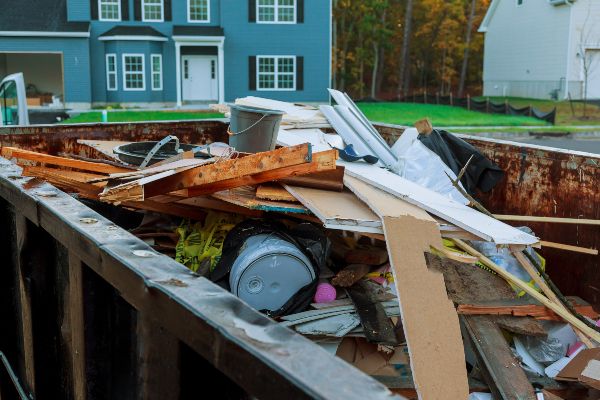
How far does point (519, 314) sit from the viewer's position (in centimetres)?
406

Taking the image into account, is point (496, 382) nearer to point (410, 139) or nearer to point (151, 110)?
point (410, 139)

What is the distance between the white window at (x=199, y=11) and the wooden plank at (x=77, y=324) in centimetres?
3259

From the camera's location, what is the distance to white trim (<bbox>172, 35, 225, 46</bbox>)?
32.4 meters

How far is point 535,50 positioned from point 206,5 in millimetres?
18286

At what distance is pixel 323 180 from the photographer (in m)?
4.54

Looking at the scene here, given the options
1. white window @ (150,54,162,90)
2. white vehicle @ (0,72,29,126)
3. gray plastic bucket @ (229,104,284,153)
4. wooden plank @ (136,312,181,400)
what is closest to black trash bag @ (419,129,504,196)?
gray plastic bucket @ (229,104,284,153)

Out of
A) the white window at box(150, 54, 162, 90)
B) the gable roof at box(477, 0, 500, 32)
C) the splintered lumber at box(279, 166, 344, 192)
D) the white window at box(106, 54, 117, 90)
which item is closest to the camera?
the splintered lumber at box(279, 166, 344, 192)

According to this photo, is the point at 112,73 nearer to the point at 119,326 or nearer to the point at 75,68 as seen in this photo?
the point at 75,68

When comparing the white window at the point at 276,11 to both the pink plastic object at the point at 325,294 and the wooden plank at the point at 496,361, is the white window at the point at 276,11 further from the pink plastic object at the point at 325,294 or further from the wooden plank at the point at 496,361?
the wooden plank at the point at 496,361

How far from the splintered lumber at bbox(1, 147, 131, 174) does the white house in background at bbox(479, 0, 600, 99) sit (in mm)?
33742

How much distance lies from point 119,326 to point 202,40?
3182cm

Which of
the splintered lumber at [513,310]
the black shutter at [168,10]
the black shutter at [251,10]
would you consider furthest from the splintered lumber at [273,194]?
the black shutter at [168,10]

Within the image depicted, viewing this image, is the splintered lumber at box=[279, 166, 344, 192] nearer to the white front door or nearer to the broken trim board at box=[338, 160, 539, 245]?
the broken trim board at box=[338, 160, 539, 245]

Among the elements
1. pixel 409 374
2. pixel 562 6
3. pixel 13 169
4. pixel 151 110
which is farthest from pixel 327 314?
pixel 562 6
